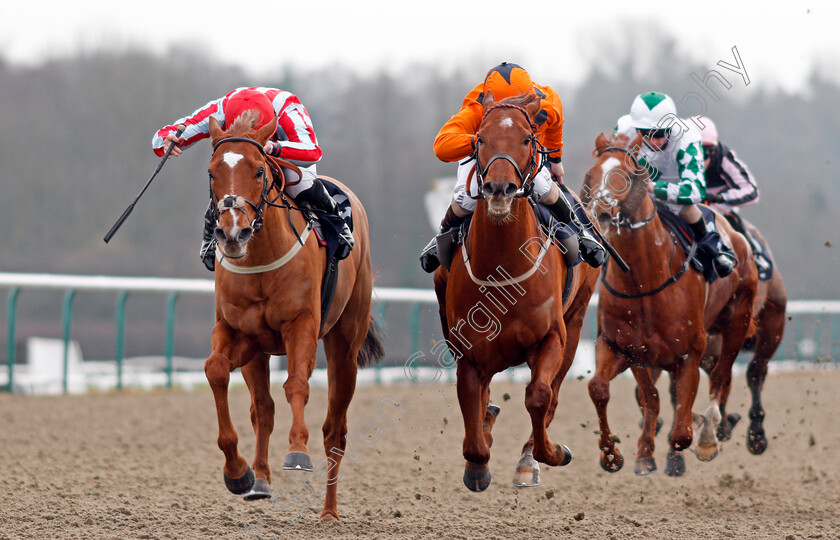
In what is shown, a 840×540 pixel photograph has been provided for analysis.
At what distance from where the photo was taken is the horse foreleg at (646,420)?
5664 mm

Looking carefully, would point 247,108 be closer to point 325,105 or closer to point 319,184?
point 319,184

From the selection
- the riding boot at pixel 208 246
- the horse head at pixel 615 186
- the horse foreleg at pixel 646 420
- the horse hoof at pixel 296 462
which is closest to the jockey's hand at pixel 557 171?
the horse head at pixel 615 186

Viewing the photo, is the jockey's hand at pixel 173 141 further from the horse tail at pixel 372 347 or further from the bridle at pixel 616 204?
the bridle at pixel 616 204

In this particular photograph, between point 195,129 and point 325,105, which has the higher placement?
point 325,105

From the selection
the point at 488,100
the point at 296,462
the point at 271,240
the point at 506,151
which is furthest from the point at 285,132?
the point at 296,462

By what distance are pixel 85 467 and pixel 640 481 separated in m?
3.44

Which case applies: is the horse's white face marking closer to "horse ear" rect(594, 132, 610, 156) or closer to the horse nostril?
the horse nostril

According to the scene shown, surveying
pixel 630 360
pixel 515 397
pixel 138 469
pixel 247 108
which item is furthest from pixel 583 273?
pixel 515 397

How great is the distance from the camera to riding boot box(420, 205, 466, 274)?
193 inches

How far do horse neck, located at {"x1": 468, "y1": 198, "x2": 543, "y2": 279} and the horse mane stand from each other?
1020 mm

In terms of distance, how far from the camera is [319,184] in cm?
509

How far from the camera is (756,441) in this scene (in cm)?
705

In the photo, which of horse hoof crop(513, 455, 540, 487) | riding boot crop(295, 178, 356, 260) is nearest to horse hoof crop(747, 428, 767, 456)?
horse hoof crop(513, 455, 540, 487)

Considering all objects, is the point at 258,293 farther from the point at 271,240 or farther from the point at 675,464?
the point at 675,464
